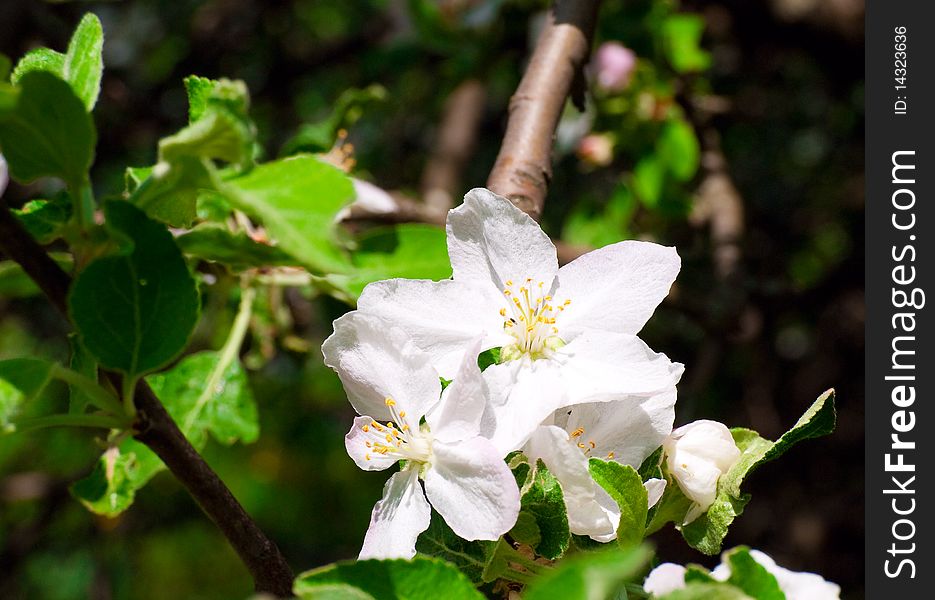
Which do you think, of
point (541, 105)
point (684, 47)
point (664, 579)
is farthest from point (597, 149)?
point (664, 579)

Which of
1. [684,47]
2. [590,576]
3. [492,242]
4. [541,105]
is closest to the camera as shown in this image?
[590,576]

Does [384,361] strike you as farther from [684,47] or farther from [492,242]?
[684,47]

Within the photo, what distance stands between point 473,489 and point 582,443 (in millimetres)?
107

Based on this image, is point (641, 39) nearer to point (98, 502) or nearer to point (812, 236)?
point (812, 236)

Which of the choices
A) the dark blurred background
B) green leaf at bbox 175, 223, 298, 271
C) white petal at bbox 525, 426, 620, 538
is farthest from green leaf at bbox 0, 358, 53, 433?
the dark blurred background

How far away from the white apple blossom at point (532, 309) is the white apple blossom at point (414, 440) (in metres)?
0.03

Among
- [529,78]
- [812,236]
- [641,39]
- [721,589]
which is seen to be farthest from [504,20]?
[721,589]

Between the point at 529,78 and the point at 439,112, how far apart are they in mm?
1824

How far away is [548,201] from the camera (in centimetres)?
251

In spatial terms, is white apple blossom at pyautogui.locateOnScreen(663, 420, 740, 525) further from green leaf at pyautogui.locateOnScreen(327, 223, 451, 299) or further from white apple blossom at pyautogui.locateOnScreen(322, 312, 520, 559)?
green leaf at pyautogui.locateOnScreen(327, 223, 451, 299)

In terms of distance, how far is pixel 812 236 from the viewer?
3.09 m

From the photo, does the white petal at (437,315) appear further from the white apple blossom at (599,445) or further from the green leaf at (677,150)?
the green leaf at (677,150)

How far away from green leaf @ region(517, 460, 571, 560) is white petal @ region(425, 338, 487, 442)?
0.20 ft

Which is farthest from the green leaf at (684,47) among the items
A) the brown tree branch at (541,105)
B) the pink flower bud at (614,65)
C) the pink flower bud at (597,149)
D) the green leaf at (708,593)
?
the green leaf at (708,593)
